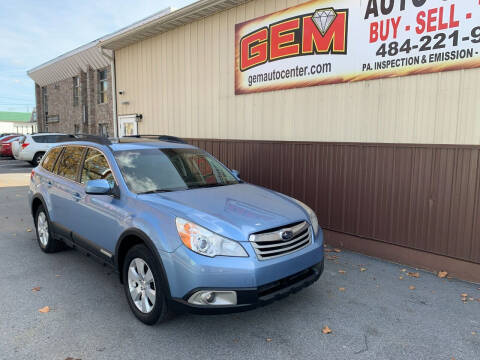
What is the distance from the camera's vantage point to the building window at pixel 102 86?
2053cm

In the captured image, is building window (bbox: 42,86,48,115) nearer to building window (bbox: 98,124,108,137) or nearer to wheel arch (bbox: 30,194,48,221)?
building window (bbox: 98,124,108,137)

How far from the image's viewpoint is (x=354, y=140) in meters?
5.69

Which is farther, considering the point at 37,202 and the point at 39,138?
the point at 39,138

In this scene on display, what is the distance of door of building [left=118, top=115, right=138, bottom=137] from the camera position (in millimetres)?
11047

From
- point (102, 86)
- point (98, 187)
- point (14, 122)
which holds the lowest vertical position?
point (98, 187)

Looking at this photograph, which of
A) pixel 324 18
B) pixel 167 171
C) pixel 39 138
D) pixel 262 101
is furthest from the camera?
pixel 39 138

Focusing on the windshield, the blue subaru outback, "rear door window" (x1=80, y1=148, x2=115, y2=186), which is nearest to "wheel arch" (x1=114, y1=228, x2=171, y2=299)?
the blue subaru outback

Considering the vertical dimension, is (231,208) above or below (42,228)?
above

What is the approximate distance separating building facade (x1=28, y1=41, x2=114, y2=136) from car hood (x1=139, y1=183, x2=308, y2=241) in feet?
53.8

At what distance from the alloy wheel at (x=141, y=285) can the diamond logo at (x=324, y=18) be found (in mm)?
4697

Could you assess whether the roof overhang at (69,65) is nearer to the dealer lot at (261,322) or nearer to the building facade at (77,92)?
the building facade at (77,92)

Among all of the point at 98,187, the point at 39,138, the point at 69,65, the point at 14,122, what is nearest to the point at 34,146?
the point at 39,138

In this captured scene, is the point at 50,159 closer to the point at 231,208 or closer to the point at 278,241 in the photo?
the point at 231,208

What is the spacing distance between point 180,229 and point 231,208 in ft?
1.89
